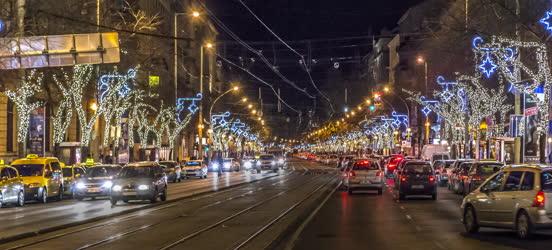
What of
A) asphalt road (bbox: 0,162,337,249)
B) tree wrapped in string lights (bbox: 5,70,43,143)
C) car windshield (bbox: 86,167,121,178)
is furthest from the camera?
tree wrapped in string lights (bbox: 5,70,43,143)

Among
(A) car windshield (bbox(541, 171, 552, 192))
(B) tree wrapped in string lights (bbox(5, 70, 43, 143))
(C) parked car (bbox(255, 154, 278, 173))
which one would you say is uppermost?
(B) tree wrapped in string lights (bbox(5, 70, 43, 143))

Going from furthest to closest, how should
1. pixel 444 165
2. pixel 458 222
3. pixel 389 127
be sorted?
1. pixel 389 127
2. pixel 444 165
3. pixel 458 222

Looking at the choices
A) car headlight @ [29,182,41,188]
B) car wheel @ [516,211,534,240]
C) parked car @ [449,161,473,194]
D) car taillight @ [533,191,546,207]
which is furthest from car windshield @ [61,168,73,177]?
car taillight @ [533,191,546,207]

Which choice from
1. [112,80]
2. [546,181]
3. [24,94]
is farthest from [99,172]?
[546,181]

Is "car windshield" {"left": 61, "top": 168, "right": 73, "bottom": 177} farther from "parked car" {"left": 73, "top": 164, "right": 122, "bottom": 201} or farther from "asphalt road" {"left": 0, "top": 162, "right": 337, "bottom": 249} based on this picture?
"asphalt road" {"left": 0, "top": 162, "right": 337, "bottom": 249}

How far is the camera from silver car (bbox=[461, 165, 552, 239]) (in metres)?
19.5

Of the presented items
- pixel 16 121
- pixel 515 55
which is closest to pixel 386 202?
pixel 515 55

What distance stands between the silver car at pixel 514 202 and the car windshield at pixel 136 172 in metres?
18.3

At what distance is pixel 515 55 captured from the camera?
1671 inches

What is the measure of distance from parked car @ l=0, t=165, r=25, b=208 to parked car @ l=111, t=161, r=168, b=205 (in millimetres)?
4035

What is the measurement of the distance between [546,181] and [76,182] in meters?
27.5

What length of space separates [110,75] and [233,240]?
35662 millimetres

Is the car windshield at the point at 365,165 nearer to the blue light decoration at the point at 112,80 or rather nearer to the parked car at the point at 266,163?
the blue light decoration at the point at 112,80

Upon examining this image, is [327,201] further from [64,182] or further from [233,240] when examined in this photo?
[233,240]
